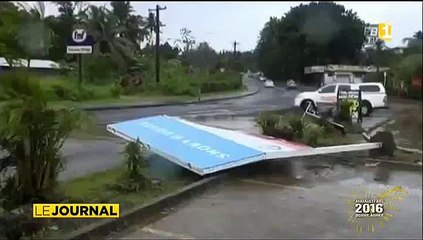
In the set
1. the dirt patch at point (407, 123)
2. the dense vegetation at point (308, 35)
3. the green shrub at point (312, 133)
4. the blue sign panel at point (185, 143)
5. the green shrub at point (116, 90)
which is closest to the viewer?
the dense vegetation at point (308, 35)

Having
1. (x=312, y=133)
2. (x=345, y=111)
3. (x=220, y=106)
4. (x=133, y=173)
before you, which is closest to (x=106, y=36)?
(x=312, y=133)

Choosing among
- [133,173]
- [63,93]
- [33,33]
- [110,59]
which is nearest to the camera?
[33,33]

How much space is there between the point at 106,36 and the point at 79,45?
3378 millimetres

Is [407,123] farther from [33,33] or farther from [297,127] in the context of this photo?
[33,33]

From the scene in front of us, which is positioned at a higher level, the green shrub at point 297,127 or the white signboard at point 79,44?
the white signboard at point 79,44

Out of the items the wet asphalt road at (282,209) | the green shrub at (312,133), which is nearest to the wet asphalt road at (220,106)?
the green shrub at (312,133)

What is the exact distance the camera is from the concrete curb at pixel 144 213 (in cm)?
509

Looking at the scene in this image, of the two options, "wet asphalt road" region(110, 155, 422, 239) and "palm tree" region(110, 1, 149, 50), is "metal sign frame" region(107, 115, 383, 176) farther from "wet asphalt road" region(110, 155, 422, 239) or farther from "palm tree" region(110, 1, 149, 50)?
"palm tree" region(110, 1, 149, 50)

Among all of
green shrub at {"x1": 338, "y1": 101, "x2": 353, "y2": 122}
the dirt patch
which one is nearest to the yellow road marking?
green shrub at {"x1": 338, "y1": 101, "x2": 353, "y2": 122}

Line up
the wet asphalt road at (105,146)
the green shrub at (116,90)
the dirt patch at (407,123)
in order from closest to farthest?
the wet asphalt road at (105,146) < the green shrub at (116,90) < the dirt patch at (407,123)

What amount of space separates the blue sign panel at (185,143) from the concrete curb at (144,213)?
0.27m

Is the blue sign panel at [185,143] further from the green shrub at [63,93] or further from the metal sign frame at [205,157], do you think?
the green shrub at [63,93]

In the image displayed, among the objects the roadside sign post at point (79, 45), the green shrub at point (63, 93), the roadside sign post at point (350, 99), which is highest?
the roadside sign post at point (79, 45)

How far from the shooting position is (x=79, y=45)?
30.2ft
